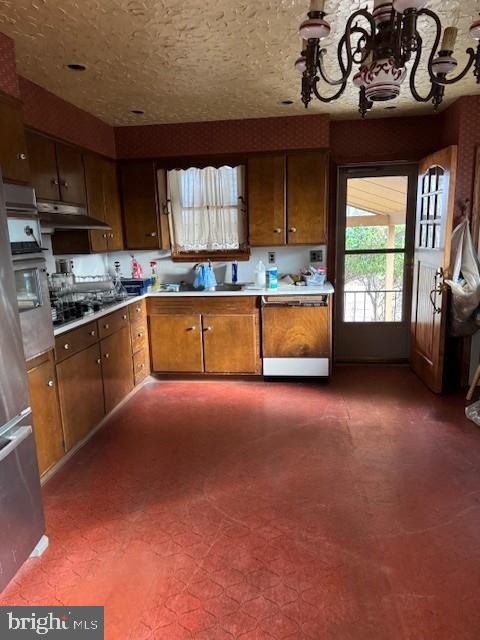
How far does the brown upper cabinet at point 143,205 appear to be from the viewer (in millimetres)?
4328

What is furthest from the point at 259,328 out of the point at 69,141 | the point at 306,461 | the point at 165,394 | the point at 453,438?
the point at 69,141

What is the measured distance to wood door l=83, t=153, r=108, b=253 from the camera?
375cm

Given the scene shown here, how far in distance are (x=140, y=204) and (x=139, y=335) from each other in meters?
1.31

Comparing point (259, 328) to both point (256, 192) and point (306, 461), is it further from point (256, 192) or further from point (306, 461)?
point (306, 461)

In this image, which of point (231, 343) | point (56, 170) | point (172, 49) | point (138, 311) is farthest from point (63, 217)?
point (231, 343)

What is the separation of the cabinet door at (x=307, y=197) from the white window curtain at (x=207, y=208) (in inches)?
20.5

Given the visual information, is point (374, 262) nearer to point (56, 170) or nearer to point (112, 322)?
point (112, 322)

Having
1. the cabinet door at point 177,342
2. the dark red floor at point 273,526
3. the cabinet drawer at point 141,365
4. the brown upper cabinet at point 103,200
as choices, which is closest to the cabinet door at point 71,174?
the brown upper cabinet at point 103,200

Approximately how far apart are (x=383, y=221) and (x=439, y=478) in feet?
8.89

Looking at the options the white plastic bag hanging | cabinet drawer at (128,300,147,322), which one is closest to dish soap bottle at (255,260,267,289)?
cabinet drawer at (128,300,147,322)

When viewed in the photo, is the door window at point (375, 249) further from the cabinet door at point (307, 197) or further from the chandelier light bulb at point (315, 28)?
the chandelier light bulb at point (315, 28)

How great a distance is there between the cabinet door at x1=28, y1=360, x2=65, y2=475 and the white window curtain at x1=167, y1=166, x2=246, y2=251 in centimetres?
231

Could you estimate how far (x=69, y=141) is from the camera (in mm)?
3455

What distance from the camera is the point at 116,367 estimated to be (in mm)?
3672
